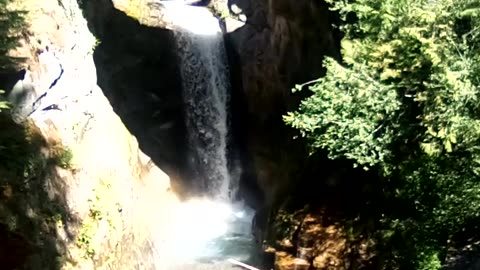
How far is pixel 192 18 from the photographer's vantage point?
902 inches

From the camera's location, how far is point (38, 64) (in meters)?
12.5

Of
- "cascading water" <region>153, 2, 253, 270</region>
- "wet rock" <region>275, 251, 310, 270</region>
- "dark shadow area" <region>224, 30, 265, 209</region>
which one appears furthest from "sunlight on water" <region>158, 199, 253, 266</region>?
"wet rock" <region>275, 251, 310, 270</region>

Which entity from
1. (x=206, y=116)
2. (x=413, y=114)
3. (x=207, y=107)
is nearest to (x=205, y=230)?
(x=206, y=116)

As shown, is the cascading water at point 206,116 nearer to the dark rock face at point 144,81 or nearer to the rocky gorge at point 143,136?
the rocky gorge at point 143,136

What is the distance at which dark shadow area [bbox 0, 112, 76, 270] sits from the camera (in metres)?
10.3

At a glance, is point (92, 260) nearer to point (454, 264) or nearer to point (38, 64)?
point (38, 64)

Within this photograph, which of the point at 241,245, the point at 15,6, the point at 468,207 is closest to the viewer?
the point at 468,207

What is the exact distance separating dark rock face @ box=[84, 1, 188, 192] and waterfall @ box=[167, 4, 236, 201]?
43 cm

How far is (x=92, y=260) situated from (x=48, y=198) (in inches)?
69.8

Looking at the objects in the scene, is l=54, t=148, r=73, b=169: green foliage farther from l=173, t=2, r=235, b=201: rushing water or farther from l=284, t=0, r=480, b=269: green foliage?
l=173, t=2, r=235, b=201: rushing water

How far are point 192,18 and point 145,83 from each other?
3.41 m

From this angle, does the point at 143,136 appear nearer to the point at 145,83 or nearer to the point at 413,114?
the point at 145,83

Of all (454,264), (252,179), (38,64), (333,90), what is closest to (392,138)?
(333,90)

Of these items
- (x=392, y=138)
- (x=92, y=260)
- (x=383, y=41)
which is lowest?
(x=92, y=260)
